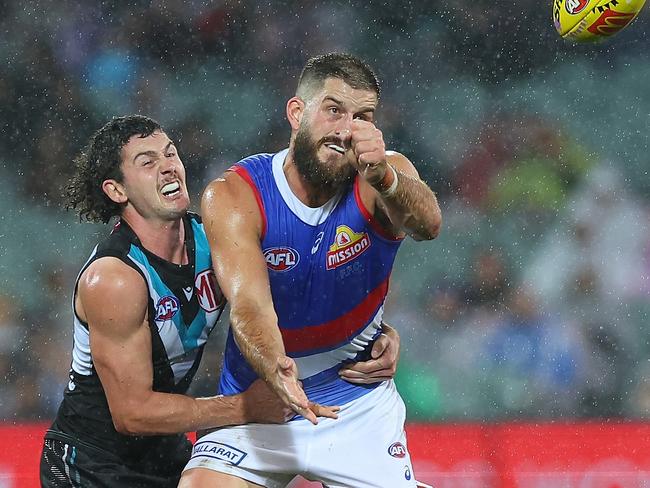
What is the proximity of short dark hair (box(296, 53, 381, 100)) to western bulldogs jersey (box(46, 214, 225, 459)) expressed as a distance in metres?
0.62

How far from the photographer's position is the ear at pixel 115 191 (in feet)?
10.3

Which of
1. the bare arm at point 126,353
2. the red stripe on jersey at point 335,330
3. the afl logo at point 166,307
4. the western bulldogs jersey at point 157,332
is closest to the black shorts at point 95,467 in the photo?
the western bulldogs jersey at point 157,332

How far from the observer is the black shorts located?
2959 mm

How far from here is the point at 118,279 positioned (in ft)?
9.25

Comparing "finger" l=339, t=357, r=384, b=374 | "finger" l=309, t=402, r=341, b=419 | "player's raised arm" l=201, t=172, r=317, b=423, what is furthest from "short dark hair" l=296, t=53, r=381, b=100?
"finger" l=309, t=402, r=341, b=419

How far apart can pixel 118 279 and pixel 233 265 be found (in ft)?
1.24

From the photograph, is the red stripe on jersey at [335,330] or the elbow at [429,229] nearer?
the elbow at [429,229]

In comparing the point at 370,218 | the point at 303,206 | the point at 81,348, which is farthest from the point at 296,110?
the point at 81,348

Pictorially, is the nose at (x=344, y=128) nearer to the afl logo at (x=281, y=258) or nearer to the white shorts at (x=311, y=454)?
the afl logo at (x=281, y=258)

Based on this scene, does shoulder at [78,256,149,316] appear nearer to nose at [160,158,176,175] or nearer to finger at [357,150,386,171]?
nose at [160,158,176,175]

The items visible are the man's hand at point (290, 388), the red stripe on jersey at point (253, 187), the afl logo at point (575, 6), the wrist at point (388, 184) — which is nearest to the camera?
the man's hand at point (290, 388)

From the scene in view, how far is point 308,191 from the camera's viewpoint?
9.53 feet

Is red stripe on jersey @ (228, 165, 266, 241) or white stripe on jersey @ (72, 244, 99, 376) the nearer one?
red stripe on jersey @ (228, 165, 266, 241)

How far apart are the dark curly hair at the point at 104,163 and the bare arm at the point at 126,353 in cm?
40
